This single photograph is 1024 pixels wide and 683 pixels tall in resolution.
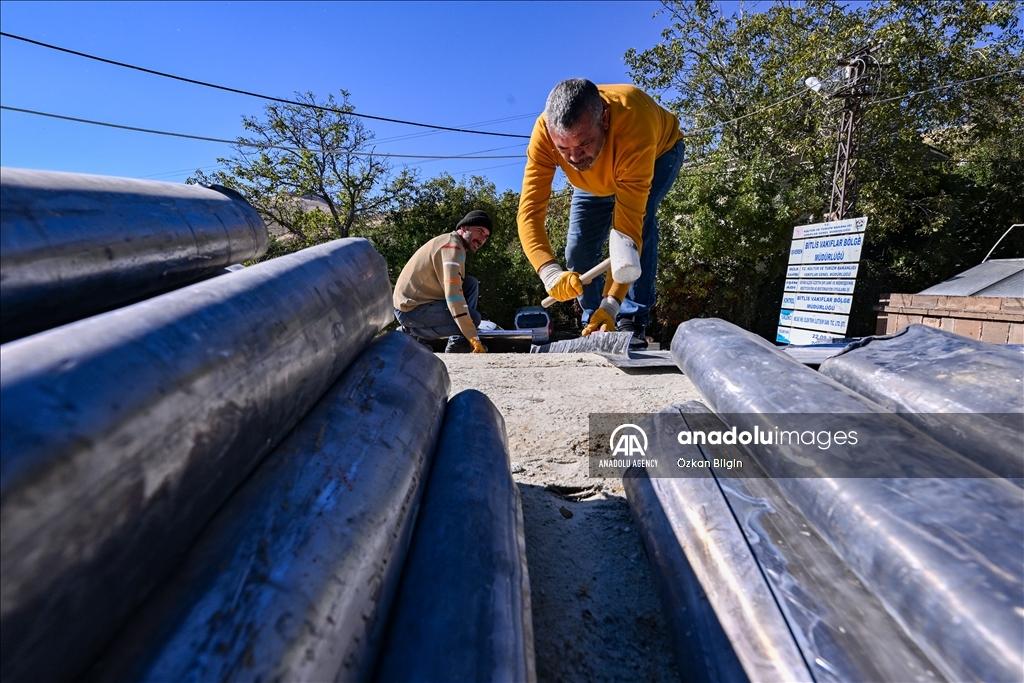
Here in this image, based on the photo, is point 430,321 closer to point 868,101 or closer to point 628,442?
point 628,442

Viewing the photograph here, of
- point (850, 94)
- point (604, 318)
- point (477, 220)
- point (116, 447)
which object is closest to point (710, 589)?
point (116, 447)

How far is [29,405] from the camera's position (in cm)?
57

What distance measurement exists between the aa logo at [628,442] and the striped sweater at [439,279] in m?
3.14

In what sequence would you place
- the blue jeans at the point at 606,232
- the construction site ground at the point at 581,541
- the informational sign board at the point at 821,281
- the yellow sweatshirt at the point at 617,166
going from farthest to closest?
the informational sign board at the point at 821,281, the blue jeans at the point at 606,232, the yellow sweatshirt at the point at 617,166, the construction site ground at the point at 581,541

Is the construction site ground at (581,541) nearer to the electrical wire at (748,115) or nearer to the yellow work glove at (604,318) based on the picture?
the yellow work glove at (604,318)

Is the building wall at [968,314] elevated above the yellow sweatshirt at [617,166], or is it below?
below

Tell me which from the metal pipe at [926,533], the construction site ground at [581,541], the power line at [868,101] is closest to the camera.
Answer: the metal pipe at [926,533]

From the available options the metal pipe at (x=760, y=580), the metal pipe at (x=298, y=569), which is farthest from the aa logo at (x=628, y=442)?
the metal pipe at (x=298, y=569)

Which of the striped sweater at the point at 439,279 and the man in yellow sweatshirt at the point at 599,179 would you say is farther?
the striped sweater at the point at 439,279

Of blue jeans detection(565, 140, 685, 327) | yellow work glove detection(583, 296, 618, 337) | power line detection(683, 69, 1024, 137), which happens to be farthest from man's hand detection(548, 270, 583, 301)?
power line detection(683, 69, 1024, 137)

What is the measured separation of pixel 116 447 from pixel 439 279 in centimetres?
481

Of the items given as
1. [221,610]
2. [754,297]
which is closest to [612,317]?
[221,610]

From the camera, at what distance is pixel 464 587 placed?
905 mm

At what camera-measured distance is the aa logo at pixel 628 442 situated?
1794 mm
